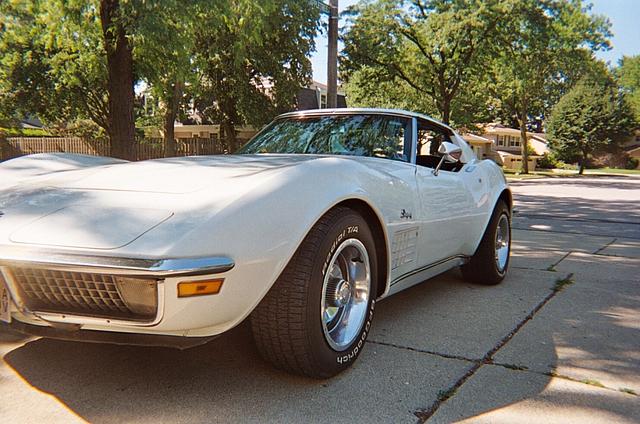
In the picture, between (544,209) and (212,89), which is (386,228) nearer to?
(544,209)

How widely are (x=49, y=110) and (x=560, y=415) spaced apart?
25986mm

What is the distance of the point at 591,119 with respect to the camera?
136 feet

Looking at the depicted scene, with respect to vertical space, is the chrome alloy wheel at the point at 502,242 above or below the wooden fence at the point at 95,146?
below

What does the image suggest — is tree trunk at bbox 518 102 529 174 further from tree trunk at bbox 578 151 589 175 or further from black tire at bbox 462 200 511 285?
black tire at bbox 462 200 511 285

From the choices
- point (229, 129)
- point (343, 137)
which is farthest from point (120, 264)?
point (229, 129)

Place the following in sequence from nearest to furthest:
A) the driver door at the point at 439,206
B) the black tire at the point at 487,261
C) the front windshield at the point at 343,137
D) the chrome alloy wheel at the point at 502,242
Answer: the driver door at the point at 439,206 < the front windshield at the point at 343,137 < the black tire at the point at 487,261 < the chrome alloy wheel at the point at 502,242

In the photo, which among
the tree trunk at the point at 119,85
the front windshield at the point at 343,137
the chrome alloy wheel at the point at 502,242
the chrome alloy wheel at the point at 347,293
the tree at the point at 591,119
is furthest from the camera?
the tree at the point at 591,119

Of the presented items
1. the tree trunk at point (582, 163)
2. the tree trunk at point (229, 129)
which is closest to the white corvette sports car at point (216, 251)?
the tree trunk at point (229, 129)

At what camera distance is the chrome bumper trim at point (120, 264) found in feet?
6.75

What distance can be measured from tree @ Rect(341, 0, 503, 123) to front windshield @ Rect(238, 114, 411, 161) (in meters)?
19.2

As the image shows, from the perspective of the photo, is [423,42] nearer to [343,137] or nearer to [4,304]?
[343,137]

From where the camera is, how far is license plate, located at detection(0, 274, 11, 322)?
7.41 feet

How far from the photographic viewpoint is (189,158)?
3.54m

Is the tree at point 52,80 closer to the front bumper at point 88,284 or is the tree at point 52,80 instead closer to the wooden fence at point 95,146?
the wooden fence at point 95,146
